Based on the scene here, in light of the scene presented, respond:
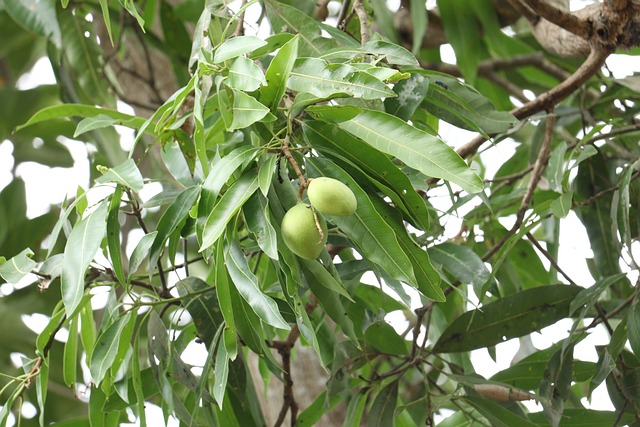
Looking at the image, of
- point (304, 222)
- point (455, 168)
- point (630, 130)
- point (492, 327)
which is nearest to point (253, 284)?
point (304, 222)

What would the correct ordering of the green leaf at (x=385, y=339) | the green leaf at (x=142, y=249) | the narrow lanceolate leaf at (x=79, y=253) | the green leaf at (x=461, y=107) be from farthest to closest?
the green leaf at (x=385, y=339) < the green leaf at (x=461, y=107) < the green leaf at (x=142, y=249) < the narrow lanceolate leaf at (x=79, y=253)

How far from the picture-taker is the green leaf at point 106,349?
911 millimetres

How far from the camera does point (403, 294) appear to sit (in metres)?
0.93

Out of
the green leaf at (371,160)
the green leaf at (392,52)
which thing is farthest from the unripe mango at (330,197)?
the green leaf at (392,52)

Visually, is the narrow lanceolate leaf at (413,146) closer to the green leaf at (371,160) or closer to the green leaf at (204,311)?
the green leaf at (371,160)

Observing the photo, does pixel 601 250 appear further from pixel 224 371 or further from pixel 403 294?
pixel 224 371

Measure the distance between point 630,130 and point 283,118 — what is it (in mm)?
657

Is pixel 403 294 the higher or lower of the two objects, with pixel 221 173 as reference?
lower

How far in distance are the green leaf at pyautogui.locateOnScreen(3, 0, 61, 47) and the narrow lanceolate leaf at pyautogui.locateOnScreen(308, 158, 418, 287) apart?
2.87 feet

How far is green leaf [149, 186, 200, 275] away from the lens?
0.92 meters

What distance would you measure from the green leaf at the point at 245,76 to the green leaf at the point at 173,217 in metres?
0.17

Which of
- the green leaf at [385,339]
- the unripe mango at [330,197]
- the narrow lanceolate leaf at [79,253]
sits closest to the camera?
the unripe mango at [330,197]

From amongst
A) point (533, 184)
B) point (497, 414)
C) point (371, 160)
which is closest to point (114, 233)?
point (371, 160)

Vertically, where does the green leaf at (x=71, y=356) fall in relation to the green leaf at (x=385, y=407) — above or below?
above
